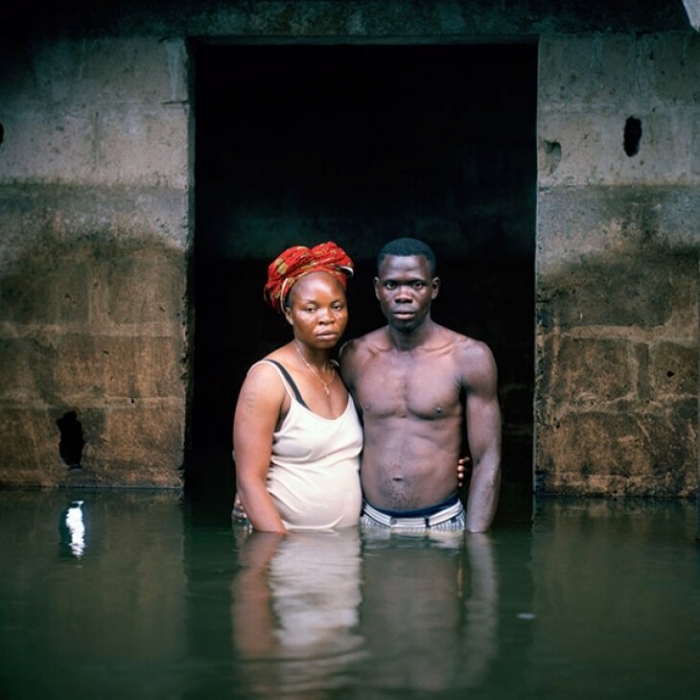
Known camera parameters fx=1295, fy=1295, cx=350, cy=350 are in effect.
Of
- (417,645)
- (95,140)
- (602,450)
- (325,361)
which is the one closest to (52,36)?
(95,140)

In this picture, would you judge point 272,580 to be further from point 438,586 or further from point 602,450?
point 602,450

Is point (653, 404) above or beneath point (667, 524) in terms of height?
above

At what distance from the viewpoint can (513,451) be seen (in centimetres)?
973

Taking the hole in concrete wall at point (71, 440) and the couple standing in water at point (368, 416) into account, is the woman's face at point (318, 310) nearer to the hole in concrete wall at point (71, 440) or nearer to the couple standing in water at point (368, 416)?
the couple standing in water at point (368, 416)

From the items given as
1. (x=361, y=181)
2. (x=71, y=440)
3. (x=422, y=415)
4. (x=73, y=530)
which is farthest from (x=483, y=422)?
(x=361, y=181)

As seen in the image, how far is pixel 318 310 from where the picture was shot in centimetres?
557

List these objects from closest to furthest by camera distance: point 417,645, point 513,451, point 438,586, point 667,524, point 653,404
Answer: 1. point 417,645
2. point 438,586
3. point 667,524
4. point 653,404
5. point 513,451

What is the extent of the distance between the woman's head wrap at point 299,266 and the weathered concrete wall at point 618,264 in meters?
1.98

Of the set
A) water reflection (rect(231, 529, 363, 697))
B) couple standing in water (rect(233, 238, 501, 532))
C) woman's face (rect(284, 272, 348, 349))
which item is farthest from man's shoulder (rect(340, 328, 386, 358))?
water reflection (rect(231, 529, 363, 697))

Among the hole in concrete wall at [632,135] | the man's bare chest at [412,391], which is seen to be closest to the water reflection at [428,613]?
the man's bare chest at [412,391]

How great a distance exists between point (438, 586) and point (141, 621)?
1110mm

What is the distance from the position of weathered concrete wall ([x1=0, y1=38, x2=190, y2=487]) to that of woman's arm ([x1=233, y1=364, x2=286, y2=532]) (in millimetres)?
2079

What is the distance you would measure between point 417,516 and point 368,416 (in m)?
0.49

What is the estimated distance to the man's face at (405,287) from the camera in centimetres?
556
